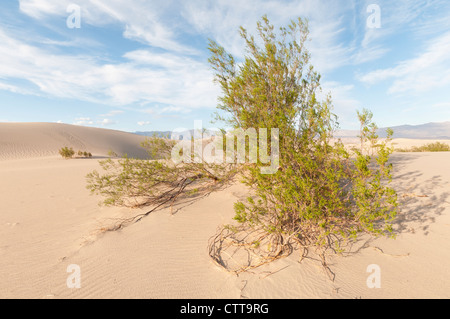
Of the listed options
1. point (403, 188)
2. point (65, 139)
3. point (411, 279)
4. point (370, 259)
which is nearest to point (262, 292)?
point (370, 259)

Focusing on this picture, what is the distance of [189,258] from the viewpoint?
3.42m

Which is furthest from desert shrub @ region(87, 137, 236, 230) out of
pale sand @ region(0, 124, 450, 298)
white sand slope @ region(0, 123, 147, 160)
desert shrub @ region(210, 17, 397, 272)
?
white sand slope @ region(0, 123, 147, 160)

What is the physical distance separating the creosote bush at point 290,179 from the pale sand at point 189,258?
0.28 metres

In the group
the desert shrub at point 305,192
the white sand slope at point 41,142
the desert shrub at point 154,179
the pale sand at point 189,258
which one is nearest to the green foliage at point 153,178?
the desert shrub at point 154,179

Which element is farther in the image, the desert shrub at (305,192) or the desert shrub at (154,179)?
the desert shrub at (154,179)

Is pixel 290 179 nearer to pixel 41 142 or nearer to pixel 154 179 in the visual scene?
pixel 154 179

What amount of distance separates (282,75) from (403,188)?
368 cm

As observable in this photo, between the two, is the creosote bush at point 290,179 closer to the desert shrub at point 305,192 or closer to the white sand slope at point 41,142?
the desert shrub at point 305,192

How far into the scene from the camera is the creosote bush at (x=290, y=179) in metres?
3.11

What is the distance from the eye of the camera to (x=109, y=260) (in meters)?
3.40
